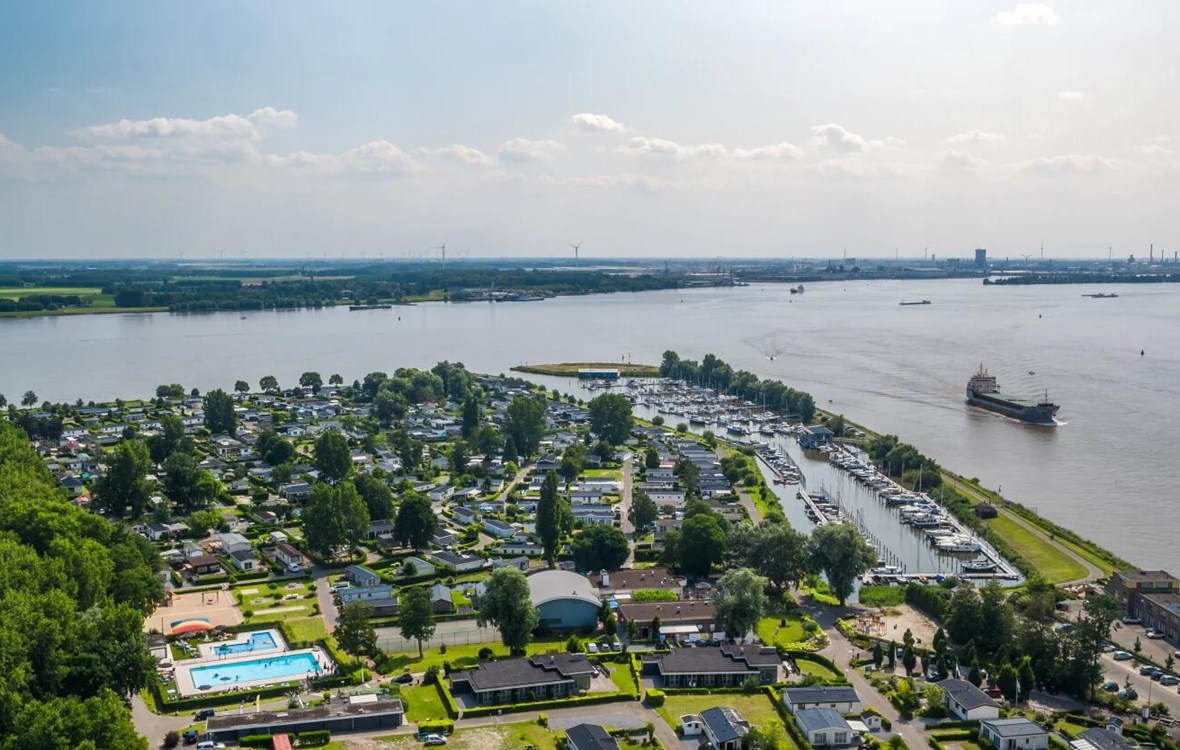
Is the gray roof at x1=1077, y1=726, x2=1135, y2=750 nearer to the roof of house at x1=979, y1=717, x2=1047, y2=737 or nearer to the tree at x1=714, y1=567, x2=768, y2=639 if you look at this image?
the roof of house at x1=979, y1=717, x2=1047, y2=737

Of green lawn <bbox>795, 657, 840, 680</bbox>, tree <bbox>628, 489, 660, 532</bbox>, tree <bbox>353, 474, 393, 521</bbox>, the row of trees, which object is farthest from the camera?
tree <bbox>628, 489, 660, 532</bbox>

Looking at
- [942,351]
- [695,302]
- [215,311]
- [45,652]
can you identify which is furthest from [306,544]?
[695,302]

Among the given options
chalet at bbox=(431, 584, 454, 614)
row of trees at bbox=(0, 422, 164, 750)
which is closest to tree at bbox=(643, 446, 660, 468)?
chalet at bbox=(431, 584, 454, 614)

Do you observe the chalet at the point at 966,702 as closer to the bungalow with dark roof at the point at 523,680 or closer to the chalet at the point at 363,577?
the bungalow with dark roof at the point at 523,680

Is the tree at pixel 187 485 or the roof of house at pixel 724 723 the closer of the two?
the roof of house at pixel 724 723

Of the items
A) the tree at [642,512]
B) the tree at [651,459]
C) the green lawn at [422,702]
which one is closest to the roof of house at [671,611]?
the green lawn at [422,702]

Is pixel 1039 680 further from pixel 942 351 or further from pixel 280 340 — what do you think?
pixel 280 340

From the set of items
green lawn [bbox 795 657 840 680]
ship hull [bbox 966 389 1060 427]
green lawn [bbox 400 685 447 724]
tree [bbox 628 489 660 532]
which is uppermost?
ship hull [bbox 966 389 1060 427]
